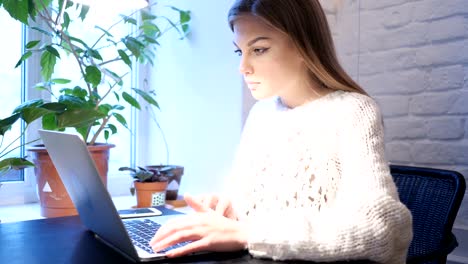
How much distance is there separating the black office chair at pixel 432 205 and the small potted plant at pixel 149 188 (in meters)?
0.71

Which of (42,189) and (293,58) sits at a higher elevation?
(293,58)

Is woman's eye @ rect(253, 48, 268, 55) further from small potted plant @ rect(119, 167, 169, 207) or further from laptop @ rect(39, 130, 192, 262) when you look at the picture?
small potted plant @ rect(119, 167, 169, 207)

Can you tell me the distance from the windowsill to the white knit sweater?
585 millimetres

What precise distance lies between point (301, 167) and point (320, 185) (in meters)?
0.05

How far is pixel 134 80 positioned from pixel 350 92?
3.94ft

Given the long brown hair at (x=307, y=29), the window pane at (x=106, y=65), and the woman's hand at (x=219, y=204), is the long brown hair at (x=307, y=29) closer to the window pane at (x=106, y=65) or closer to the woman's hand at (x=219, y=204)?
the woman's hand at (x=219, y=204)

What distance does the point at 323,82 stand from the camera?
37.6 inches

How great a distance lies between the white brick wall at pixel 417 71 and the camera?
1294 millimetres

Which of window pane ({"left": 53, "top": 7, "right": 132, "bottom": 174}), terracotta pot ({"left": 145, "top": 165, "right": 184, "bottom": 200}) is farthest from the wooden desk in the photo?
window pane ({"left": 53, "top": 7, "right": 132, "bottom": 174})

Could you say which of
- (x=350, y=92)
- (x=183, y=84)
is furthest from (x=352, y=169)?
(x=183, y=84)

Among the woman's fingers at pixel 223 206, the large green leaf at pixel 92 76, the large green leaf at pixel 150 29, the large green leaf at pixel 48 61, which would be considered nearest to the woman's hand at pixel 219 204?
the woman's fingers at pixel 223 206

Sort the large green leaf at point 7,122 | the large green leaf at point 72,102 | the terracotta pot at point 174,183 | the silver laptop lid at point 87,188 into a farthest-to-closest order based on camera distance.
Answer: the terracotta pot at point 174,183, the large green leaf at point 72,102, the large green leaf at point 7,122, the silver laptop lid at point 87,188

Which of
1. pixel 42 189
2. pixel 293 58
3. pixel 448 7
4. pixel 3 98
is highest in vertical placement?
pixel 448 7

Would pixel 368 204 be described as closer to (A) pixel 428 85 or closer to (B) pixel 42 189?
(A) pixel 428 85
